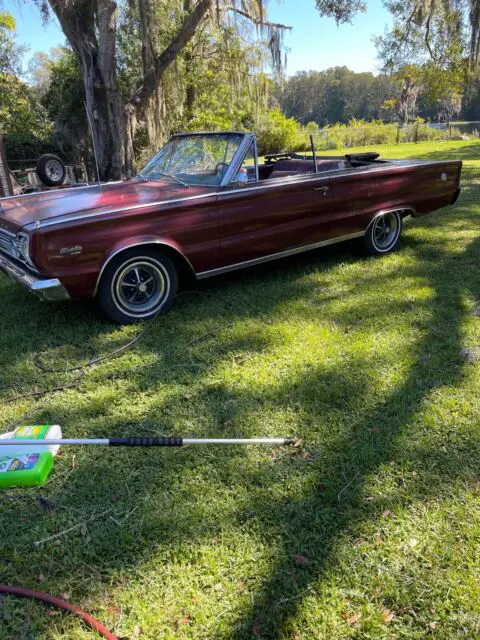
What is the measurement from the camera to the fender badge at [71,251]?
3.64m

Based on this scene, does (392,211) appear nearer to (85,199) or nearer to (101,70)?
(85,199)

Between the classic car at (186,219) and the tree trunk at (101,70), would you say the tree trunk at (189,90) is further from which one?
the classic car at (186,219)

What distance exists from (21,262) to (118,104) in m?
7.39

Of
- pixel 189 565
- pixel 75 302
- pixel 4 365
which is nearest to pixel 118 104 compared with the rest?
pixel 75 302

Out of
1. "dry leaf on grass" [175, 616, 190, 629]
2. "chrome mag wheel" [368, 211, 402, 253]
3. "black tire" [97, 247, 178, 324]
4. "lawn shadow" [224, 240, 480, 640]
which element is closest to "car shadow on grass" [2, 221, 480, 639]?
"lawn shadow" [224, 240, 480, 640]

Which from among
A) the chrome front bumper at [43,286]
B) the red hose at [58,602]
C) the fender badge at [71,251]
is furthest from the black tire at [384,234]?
the red hose at [58,602]

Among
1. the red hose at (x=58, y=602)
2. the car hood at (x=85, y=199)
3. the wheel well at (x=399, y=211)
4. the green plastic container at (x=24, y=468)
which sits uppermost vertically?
the car hood at (x=85, y=199)

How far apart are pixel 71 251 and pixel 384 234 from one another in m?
3.92

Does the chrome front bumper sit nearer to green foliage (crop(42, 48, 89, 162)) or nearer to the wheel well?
the wheel well

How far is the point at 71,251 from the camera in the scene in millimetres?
3672

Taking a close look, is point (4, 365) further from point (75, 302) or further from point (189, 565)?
point (189, 565)

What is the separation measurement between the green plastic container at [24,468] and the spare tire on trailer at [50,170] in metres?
9.16

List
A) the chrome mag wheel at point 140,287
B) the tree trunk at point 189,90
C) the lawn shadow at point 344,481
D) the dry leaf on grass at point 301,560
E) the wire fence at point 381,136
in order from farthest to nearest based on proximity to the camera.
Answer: the wire fence at point 381,136, the tree trunk at point 189,90, the chrome mag wheel at point 140,287, the dry leaf on grass at point 301,560, the lawn shadow at point 344,481

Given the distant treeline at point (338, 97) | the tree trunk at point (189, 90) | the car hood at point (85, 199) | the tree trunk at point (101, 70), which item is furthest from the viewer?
the distant treeline at point (338, 97)
